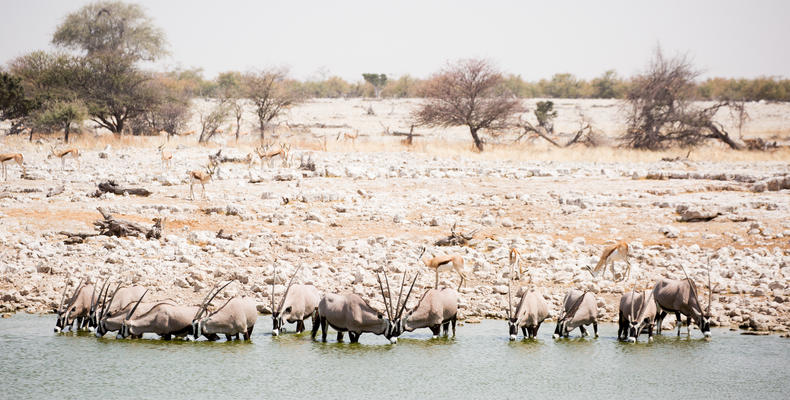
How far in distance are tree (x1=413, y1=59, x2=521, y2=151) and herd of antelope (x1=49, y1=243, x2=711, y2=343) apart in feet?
87.9

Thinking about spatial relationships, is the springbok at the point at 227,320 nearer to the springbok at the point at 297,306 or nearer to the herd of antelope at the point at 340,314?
the herd of antelope at the point at 340,314

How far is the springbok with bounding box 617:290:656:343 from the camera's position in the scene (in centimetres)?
1182

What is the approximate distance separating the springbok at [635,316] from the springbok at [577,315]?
1.41 feet

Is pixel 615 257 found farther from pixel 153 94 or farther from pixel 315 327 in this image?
pixel 153 94

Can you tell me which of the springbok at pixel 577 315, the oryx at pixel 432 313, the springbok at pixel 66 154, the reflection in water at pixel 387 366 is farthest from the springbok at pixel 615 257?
the springbok at pixel 66 154

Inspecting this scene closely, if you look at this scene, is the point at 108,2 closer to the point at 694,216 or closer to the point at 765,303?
the point at 694,216

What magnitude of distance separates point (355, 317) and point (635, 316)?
4239mm

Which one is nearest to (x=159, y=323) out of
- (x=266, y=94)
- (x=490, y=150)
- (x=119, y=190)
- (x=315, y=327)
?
(x=315, y=327)

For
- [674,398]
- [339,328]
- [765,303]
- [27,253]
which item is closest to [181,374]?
[339,328]

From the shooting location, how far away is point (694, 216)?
19.9 meters

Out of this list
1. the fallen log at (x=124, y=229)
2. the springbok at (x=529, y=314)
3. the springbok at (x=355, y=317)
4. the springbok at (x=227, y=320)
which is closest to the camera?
the springbok at (x=227, y=320)

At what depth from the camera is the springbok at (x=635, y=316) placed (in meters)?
11.8

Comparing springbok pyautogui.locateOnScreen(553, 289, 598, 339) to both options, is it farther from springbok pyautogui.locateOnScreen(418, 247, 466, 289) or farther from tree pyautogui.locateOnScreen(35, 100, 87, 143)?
tree pyautogui.locateOnScreen(35, 100, 87, 143)

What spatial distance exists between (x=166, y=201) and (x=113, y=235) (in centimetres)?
428
